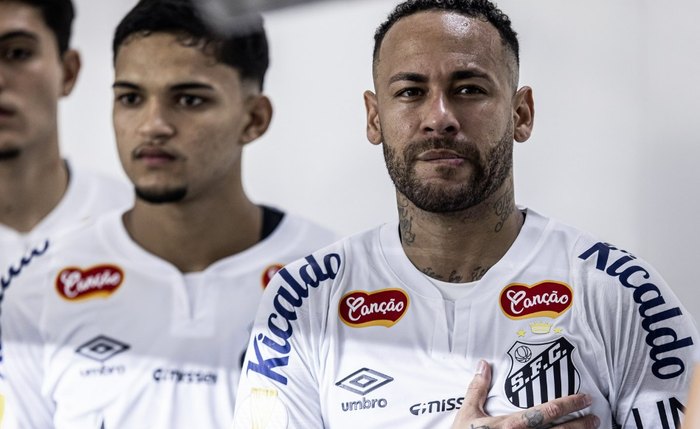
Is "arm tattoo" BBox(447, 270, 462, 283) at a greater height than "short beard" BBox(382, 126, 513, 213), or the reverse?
"short beard" BBox(382, 126, 513, 213)

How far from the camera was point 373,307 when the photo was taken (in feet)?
7.17

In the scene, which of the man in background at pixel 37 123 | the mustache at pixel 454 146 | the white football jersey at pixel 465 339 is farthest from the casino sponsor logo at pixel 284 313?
the man in background at pixel 37 123

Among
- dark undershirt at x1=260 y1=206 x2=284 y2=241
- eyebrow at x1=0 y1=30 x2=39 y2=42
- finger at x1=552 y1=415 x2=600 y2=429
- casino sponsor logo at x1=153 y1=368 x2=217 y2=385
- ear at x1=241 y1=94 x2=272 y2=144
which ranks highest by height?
eyebrow at x1=0 y1=30 x2=39 y2=42

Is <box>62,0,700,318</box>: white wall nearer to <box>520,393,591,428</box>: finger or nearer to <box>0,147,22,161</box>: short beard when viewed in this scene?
<box>520,393,591,428</box>: finger

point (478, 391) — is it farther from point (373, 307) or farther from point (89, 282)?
point (89, 282)

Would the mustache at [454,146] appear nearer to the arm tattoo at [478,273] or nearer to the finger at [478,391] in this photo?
the arm tattoo at [478,273]

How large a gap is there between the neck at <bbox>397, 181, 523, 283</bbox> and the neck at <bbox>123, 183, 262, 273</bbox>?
57 cm

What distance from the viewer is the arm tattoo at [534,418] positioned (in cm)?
198

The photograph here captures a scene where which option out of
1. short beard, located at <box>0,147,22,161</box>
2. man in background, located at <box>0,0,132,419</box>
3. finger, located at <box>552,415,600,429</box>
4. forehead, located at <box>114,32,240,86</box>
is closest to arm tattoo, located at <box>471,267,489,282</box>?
finger, located at <box>552,415,600,429</box>

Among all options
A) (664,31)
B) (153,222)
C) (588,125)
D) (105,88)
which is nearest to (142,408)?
(153,222)

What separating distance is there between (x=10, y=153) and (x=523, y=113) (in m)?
1.48

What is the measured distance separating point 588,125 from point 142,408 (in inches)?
50.1

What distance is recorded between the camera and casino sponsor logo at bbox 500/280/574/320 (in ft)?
6.79

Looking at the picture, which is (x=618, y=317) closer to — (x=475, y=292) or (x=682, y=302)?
(x=682, y=302)
